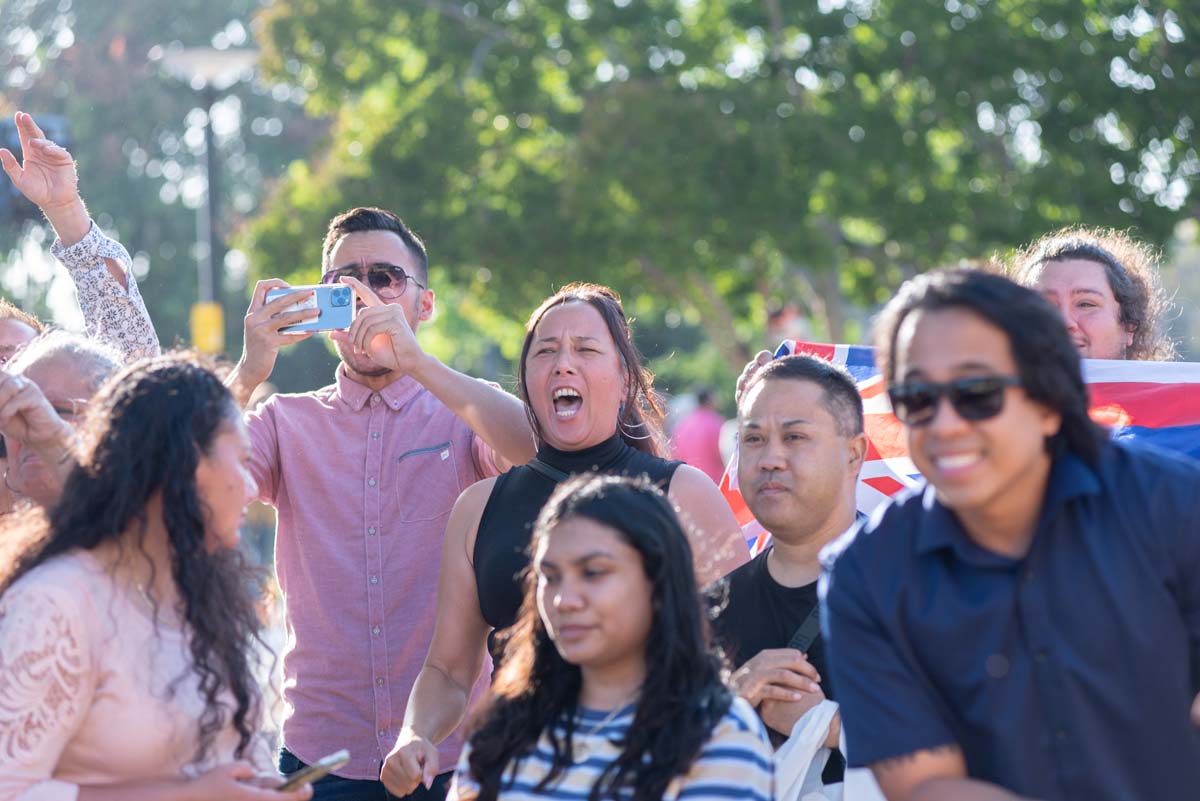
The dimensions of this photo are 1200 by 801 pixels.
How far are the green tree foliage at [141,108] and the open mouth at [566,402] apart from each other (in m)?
27.6

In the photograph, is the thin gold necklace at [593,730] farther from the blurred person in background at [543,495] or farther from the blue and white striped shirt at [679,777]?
the blurred person in background at [543,495]

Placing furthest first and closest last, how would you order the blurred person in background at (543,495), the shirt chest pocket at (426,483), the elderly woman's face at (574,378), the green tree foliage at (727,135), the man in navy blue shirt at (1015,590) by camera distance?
the green tree foliage at (727,135), the shirt chest pocket at (426,483), the elderly woman's face at (574,378), the blurred person in background at (543,495), the man in navy blue shirt at (1015,590)

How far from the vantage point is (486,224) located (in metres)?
17.0

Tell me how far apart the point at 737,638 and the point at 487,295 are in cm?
1375

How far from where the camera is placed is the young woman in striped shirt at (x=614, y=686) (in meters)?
3.36

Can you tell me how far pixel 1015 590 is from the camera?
3.07 metres

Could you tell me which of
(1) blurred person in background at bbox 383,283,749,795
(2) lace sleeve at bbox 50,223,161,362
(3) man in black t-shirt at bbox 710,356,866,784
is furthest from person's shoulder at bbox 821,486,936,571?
(2) lace sleeve at bbox 50,223,161,362

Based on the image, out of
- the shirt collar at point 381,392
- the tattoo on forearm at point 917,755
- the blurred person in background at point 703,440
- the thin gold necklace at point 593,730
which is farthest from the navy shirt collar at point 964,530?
the blurred person in background at point 703,440

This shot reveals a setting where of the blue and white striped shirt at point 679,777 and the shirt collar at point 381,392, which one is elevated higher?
the shirt collar at point 381,392

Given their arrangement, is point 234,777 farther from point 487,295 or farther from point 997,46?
point 487,295

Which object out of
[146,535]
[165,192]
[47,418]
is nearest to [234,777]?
[146,535]

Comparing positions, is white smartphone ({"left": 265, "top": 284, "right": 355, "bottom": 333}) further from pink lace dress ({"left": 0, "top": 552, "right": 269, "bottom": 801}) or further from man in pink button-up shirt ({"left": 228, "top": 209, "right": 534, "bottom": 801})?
pink lace dress ({"left": 0, "top": 552, "right": 269, "bottom": 801})

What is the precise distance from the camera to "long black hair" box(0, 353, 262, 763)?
11.0 ft

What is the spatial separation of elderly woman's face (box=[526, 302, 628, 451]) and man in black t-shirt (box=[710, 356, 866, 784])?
38cm
